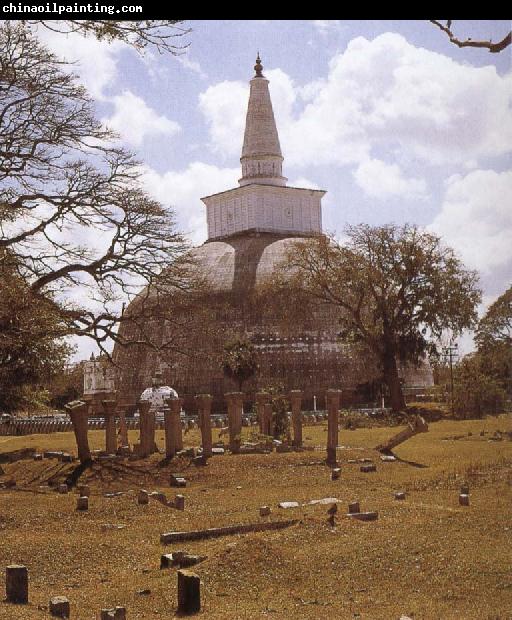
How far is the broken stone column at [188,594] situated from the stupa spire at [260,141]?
52.8 meters

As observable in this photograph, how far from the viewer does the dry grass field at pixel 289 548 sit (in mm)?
8930

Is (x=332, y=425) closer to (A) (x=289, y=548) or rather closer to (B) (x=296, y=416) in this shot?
(B) (x=296, y=416)

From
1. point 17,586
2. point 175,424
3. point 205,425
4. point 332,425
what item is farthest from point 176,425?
point 17,586

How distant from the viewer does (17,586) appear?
9.38 metres

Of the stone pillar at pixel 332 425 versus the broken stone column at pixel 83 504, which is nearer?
the broken stone column at pixel 83 504

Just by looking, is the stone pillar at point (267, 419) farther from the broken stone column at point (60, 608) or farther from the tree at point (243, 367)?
the broken stone column at point (60, 608)

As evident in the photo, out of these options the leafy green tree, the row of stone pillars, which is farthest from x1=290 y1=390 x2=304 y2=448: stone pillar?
the leafy green tree

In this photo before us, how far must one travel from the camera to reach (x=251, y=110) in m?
60.1

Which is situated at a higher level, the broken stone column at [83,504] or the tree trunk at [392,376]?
the tree trunk at [392,376]

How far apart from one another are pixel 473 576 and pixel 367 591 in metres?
1.06

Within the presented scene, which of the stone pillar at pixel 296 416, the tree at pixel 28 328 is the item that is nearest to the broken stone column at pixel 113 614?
the tree at pixel 28 328

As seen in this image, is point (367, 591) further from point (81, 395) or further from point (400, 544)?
point (81, 395)

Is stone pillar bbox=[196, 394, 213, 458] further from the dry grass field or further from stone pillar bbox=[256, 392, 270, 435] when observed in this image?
stone pillar bbox=[256, 392, 270, 435]

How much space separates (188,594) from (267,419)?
19.7m
